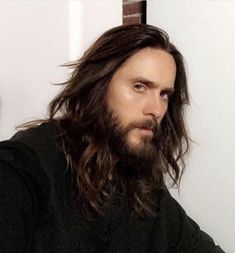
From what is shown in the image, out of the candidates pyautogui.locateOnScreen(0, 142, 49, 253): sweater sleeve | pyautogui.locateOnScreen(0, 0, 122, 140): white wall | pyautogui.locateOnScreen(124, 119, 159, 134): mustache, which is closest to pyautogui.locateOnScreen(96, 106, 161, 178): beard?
pyautogui.locateOnScreen(124, 119, 159, 134): mustache

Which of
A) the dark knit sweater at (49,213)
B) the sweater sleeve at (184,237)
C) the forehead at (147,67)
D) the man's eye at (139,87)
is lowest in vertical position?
the sweater sleeve at (184,237)

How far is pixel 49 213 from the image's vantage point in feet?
3.67

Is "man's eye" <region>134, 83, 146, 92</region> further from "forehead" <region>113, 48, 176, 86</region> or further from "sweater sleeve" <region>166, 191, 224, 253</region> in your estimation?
"sweater sleeve" <region>166, 191, 224, 253</region>

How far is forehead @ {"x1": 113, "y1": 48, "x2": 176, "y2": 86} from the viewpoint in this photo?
4.04 ft

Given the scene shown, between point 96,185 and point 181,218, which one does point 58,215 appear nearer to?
point 96,185

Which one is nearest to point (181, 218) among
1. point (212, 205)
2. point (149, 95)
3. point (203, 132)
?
point (212, 205)

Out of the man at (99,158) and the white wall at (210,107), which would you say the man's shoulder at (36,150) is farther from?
the white wall at (210,107)

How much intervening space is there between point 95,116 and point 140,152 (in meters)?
0.17

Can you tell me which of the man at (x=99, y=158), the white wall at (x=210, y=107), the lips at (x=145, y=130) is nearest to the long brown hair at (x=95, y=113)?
the man at (x=99, y=158)

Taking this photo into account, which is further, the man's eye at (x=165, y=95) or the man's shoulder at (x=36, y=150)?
the man's eye at (x=165, y=95)

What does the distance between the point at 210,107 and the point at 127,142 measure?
1.38 ft

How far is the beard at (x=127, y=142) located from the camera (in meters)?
1.26

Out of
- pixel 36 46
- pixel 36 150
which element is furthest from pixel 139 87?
pixel 36 46

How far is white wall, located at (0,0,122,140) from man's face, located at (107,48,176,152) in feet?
1.56
